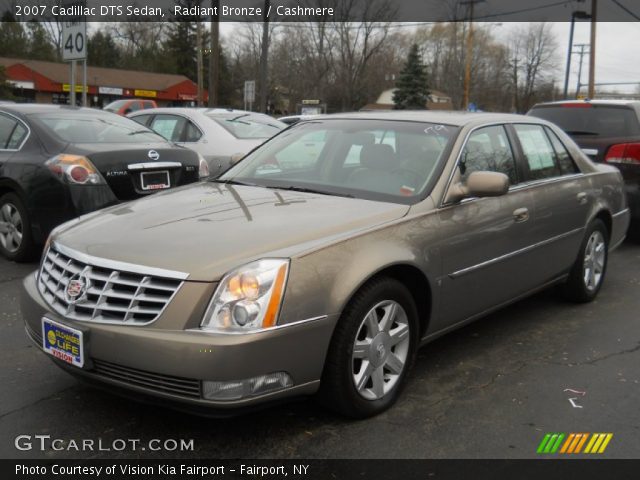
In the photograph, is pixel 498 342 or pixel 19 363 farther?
pixel 498 342

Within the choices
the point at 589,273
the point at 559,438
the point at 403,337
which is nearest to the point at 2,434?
the point at 403,337

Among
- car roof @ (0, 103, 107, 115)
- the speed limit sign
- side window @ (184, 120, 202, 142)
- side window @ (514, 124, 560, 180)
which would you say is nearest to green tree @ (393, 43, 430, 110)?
the speed limit sign

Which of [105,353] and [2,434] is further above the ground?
[105,353]

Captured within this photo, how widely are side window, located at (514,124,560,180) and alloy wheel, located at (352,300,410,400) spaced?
1.89m

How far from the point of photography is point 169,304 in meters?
2.63

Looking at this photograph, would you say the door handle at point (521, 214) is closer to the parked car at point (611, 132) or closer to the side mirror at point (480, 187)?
the side mirror at point (480, 187)

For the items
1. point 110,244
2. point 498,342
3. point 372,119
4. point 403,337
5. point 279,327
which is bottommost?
point 498,342

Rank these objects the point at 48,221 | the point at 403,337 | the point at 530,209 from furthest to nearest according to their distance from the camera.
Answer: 1. the point at 48,221
2. the point at 530,209
3. the point at 403,337

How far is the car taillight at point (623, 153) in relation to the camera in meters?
7.31

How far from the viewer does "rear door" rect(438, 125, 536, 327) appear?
3.63 meters

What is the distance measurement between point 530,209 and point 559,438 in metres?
1.76

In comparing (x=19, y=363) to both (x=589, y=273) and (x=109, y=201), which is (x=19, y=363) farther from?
(x=589, y=273)

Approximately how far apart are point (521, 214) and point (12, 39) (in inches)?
2689

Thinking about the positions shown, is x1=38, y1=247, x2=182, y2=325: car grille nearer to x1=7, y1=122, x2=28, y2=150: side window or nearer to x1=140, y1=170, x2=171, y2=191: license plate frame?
x1=140, y1=170, x2=171, y2=191: license plate frame
